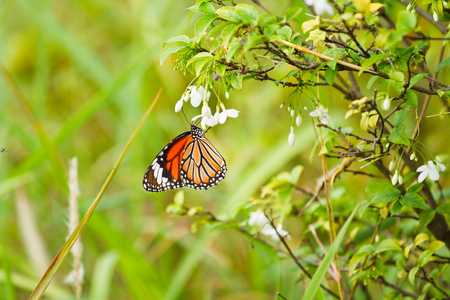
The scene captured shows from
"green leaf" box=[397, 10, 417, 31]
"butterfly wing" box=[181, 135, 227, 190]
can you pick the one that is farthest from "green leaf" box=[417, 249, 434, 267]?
"butterfly wing" box=[181, 135, 227, 190]

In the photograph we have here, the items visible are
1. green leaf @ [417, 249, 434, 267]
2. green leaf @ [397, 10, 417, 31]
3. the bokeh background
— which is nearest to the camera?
green leaf @ [397, 10, 417, 31]

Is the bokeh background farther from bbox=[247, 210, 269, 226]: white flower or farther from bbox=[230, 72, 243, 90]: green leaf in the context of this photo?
bbox=[230, 72, 243, 90]: green leaf

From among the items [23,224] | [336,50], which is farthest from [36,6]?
[336,50]

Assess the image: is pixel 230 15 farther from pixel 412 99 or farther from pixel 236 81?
pixel 412 99

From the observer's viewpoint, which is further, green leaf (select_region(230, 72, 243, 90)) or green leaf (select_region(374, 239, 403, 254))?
green leaf (select_region(374, 239, 403, 254))

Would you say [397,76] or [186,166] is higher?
[186,166]

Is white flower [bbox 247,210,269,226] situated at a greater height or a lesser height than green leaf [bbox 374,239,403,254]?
greater

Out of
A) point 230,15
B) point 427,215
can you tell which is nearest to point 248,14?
point 230,15
